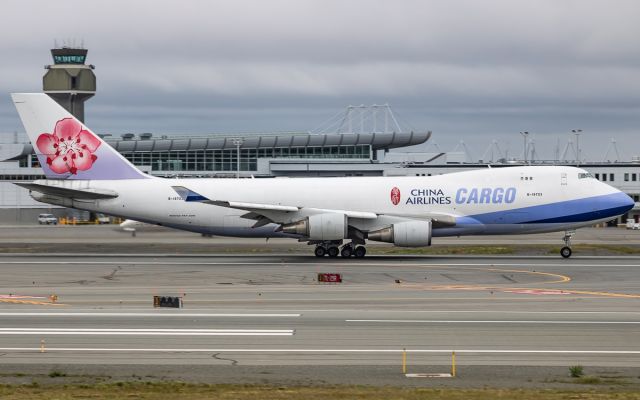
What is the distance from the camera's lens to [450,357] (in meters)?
21.6

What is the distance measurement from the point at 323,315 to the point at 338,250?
23.9 meters

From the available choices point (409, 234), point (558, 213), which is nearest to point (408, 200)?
point (409, 234)

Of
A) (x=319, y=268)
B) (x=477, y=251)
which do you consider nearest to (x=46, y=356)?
(x=319, y=268)

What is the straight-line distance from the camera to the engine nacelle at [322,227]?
49.6 m

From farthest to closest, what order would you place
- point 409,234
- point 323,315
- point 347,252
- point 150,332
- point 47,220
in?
point 47,220 → point 347,252 → point 409,234 → point 323,315 → point 150,332

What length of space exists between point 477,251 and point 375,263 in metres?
10.5

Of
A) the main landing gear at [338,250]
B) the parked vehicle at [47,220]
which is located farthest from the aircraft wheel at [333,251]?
the parked vehicle at [47,220]

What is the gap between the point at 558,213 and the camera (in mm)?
50656

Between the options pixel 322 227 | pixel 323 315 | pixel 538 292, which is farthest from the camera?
pixel 322 227

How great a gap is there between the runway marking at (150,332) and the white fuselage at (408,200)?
2580 centimetres

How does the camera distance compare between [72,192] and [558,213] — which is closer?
[558,213]

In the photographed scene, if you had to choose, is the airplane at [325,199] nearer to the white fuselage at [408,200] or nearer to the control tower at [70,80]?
the white fuselage at [408,200]

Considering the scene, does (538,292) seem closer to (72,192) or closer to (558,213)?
(558,213)

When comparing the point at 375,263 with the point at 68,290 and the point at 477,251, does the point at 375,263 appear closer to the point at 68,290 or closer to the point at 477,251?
the point at 477,251
